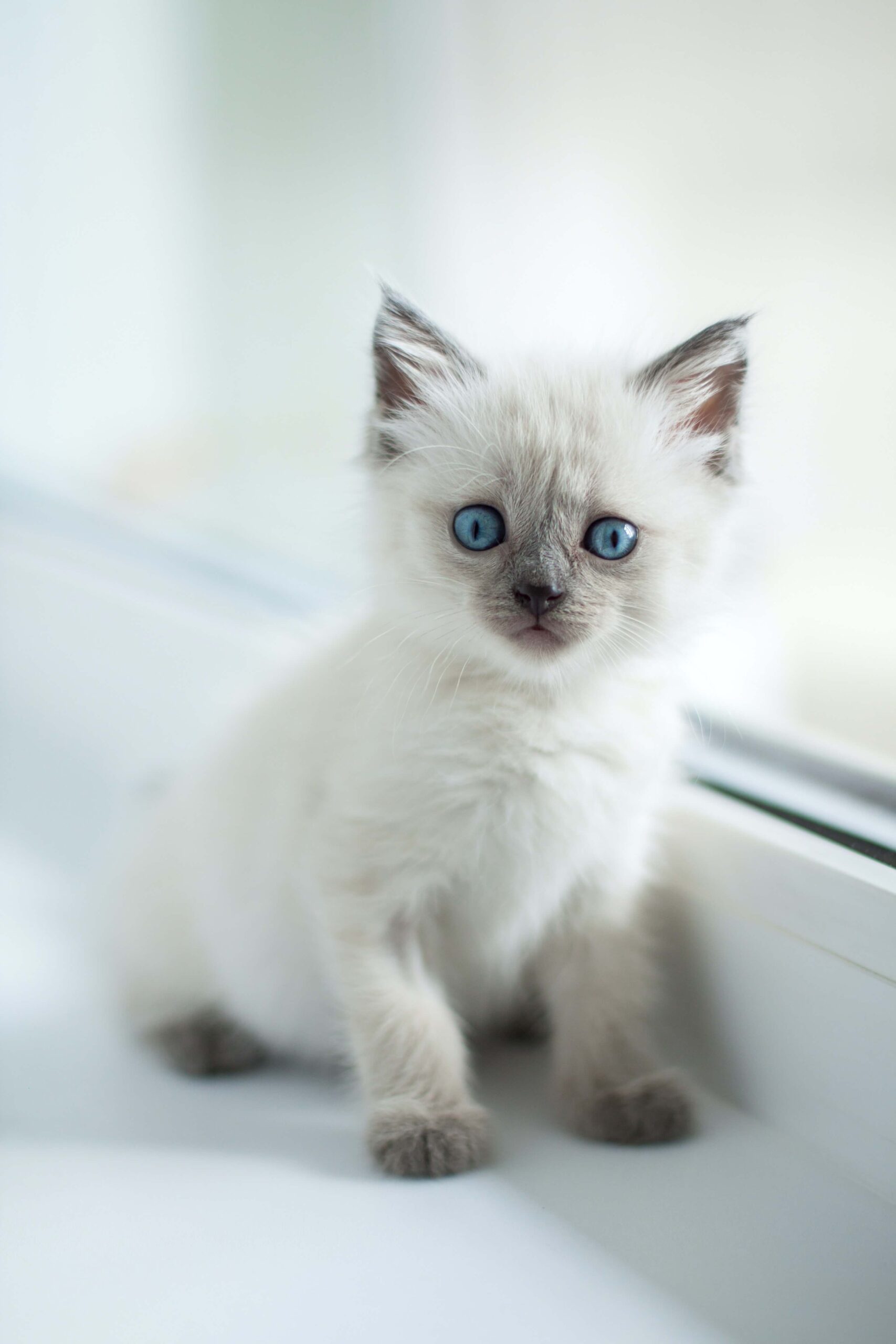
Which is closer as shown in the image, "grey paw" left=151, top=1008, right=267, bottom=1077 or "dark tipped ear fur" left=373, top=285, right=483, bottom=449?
"dark tipped ear fur" left=373, top=285, right=483, bottom=449

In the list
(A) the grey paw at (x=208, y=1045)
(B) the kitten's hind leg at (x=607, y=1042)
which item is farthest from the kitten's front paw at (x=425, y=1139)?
(A) the grey paw at (x=208, y=1045)

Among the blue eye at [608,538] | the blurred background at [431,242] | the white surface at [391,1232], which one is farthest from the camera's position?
the blurred background at [431,242]

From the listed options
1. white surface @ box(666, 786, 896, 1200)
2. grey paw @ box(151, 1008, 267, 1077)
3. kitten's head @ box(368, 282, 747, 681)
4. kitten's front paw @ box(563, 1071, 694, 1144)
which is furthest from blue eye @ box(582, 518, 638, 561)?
grey paw @ box(151, 1008, 267, 1077)

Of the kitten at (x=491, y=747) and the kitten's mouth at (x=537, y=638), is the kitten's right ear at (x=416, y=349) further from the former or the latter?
the kitten's mouth at (x=537, y=638)

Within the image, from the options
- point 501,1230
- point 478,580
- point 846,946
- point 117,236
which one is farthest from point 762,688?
point 117,236

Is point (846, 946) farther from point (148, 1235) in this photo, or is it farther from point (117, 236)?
point (117, 236)

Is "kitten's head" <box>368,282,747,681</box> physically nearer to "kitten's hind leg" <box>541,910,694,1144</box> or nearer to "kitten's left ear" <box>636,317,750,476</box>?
"kitten's left ear" <box>636,317,750,476</box>
